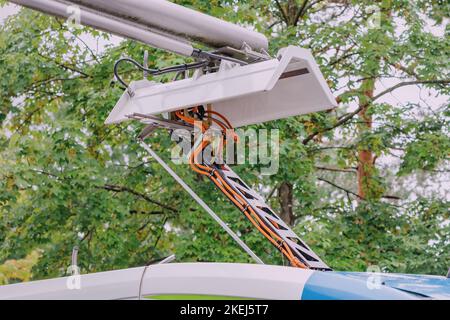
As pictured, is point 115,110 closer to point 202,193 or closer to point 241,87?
point 241,87

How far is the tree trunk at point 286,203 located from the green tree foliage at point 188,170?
69 millimetres

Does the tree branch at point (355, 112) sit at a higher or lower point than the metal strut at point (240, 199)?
higher

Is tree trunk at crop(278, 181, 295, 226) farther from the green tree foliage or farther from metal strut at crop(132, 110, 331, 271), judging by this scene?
metal strut at crop(132, 110, 331, 271)

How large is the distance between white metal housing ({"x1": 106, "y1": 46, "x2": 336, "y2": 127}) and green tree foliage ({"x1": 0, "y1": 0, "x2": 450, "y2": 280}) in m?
6.51

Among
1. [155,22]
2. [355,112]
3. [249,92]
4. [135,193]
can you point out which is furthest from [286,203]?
[249,92]

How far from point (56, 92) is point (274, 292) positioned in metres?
10.4

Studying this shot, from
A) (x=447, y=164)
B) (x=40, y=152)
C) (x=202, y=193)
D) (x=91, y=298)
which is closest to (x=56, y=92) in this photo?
(x=40, y=152)

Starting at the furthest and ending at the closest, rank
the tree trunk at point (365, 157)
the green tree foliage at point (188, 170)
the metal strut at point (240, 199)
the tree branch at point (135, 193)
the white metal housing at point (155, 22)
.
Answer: the tree trunk at point (365, 157) → the tree branch at point (135, 193) → the green tree foliage at point (188, 170) → the metal strut at point (240, 199) → the white metal housing at point (155, 22)

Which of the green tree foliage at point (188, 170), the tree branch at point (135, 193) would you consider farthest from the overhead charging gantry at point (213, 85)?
the tree branch at point (135, 193)

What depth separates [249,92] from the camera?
12.0ft

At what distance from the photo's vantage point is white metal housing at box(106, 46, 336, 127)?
12.2 ft

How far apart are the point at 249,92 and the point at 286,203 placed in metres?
9.04

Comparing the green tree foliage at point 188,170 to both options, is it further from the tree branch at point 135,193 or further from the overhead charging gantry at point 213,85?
the overhead charging gantry at point 213,85

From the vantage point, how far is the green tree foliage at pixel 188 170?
11.4 metres
